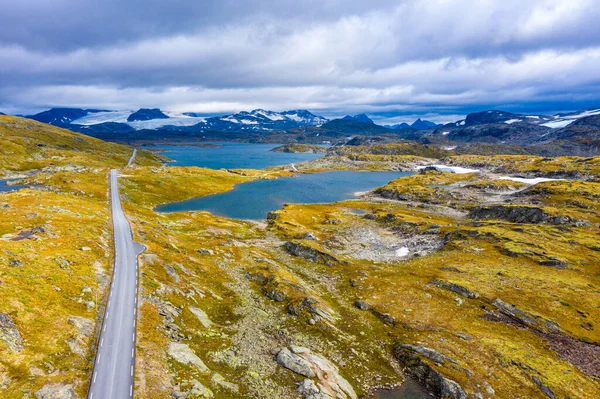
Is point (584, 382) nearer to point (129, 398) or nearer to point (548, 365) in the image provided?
point (548, 365)

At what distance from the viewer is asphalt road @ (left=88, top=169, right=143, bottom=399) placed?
33.8 metres

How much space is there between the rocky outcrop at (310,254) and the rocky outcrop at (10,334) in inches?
2642

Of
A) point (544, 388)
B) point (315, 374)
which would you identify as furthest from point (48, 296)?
point (544, 388)

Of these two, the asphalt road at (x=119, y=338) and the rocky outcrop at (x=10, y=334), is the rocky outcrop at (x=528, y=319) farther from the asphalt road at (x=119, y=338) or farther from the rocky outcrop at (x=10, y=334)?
the rocky outcrop at (x=10, y=334)

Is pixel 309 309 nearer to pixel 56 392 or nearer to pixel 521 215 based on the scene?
pixel 56 392

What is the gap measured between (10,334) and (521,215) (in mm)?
160573

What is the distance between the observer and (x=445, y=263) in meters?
89.8

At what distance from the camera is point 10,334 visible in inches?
1435

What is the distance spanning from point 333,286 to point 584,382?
1828 inches

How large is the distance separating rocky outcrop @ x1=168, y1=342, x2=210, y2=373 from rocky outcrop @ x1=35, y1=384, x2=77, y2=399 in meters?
11.0

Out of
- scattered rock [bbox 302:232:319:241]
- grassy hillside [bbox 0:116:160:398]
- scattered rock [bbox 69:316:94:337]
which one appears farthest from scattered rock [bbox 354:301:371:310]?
scattered rock [bbox 69:316:94:337]

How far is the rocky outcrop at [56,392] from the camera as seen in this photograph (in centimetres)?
3073

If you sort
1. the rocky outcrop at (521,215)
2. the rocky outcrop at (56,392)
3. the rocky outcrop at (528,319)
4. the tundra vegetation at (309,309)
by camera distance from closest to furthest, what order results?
the rocky outcrop at (56,392) → the tundra vegetation at (309,309) → the rocky outcrop at (528,319) → the rocky outcrop at (521,215)

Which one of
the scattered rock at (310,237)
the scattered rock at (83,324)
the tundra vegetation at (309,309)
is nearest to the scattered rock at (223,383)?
the tundra vegetation at (309,309)
